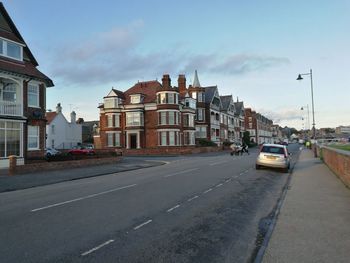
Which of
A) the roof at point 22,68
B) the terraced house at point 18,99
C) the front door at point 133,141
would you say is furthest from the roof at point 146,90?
the terraced house at point 18,99

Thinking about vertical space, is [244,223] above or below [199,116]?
below

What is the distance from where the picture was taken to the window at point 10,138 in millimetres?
23125

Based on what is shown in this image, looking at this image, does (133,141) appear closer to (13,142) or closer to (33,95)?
(33,95)

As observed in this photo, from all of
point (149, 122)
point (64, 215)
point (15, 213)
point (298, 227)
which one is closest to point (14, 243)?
point (64, 215)

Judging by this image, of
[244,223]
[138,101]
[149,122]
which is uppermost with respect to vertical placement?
[138,101]

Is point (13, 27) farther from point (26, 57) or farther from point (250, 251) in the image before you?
point (250, 251)

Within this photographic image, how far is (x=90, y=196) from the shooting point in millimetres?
11359

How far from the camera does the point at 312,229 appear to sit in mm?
7008

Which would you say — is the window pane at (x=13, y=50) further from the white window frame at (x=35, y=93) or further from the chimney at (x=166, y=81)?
the chimney at (x=166, y=81)

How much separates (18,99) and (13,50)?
3843 millimetres

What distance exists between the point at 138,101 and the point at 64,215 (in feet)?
155

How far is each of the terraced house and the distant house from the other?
1349 inches

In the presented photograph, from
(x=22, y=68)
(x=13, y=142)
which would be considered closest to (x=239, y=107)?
(x=22, y=68)

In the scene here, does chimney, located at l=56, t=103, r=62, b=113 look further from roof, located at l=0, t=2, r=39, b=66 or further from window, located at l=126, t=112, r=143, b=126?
roof, located at l=0, t=2, r=39, b=66
